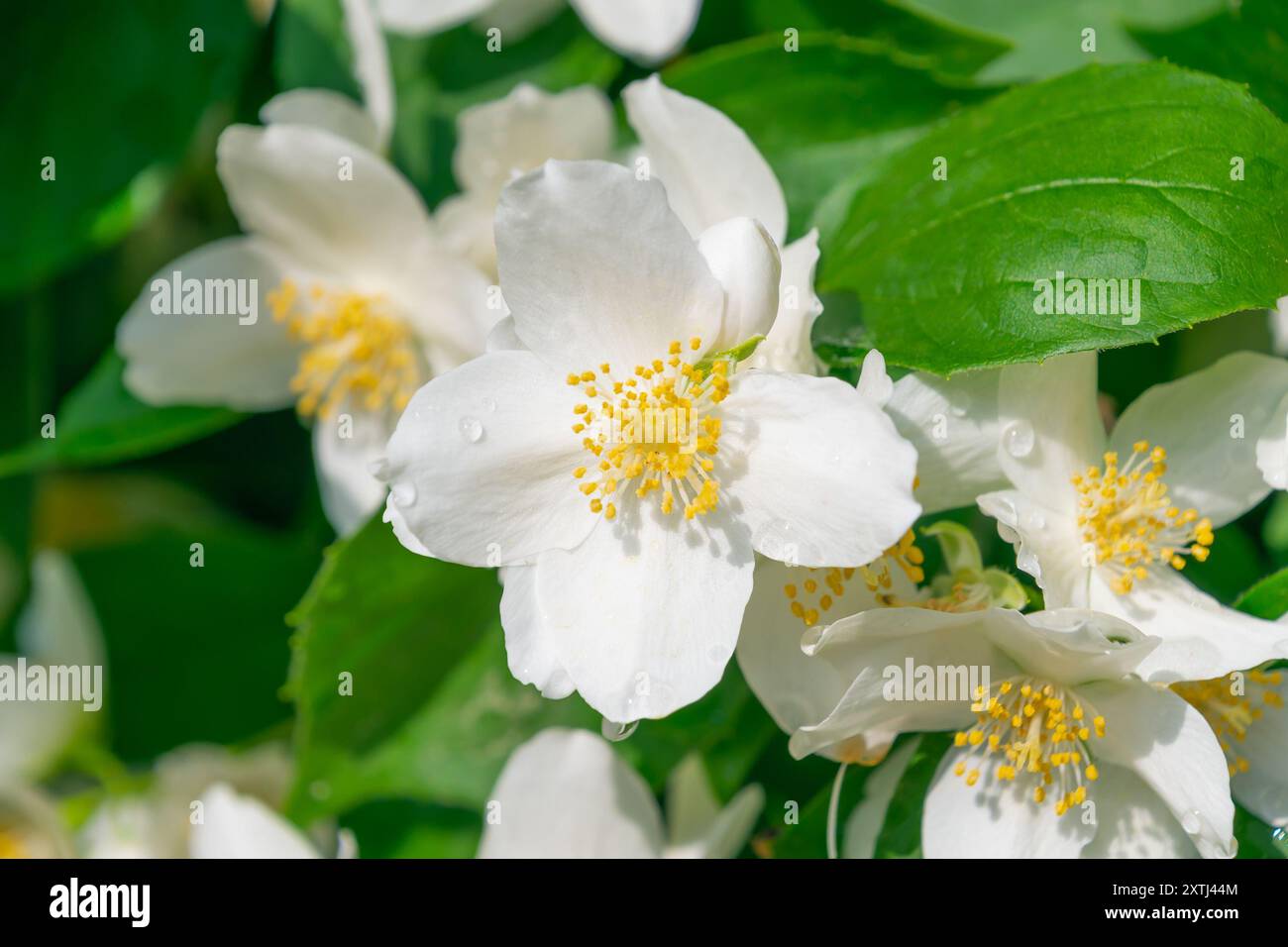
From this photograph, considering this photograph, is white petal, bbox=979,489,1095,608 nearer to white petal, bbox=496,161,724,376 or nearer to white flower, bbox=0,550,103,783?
white petal, bbox=496,161,724,376

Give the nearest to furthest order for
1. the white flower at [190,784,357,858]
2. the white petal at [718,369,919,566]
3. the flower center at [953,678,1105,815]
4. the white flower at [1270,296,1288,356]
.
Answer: the white petal at [718,369,919,566], the flower center at [953,678,1105,815], the white flower at [1270,296,1288,356], the white flower at [190,784,357,858]

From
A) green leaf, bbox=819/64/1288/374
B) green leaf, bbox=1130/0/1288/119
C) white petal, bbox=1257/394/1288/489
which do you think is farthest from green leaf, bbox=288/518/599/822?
green leaf, bbox=1130/0/1288/119

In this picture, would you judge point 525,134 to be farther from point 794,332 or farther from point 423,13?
point 794,332

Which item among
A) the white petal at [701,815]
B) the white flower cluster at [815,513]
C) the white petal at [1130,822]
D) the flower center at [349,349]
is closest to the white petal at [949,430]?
the white flower cluster at [815,513]

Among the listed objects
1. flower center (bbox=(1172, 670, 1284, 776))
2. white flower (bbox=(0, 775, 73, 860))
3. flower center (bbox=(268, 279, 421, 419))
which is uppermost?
flower center (bbox=(268, 279, 421, 419))

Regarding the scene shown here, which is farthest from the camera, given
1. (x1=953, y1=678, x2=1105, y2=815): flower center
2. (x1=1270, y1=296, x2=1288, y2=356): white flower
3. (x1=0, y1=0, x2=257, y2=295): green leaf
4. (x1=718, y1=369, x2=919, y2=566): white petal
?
(x1=0, y1=0, x2=257, y2=295): green leaf

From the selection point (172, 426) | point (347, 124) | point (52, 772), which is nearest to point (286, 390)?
point (172, 426)

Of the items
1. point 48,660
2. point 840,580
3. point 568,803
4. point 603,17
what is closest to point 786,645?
point 840,580
